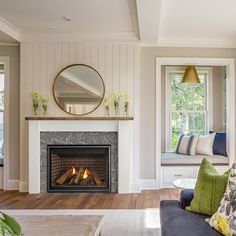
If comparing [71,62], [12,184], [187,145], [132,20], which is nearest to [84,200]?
[12,184]

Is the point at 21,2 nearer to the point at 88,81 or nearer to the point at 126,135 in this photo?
the point at 88,81

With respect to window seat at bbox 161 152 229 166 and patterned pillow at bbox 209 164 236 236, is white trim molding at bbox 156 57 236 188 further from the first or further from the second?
patterned pillow at bbox 209 164 236 236

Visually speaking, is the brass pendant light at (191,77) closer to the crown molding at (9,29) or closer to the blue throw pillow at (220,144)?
the blue throw pillow at (220,144)

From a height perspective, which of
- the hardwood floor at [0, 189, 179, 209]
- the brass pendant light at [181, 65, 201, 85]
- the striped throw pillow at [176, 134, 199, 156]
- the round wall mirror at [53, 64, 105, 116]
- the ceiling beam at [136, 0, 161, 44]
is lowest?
the hardwood floor at [0, 189, 179, 209]

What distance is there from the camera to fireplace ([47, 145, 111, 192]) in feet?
16.3

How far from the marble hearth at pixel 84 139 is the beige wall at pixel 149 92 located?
0.89 feet

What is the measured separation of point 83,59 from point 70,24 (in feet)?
2.19

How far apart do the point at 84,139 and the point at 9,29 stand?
2017 mm

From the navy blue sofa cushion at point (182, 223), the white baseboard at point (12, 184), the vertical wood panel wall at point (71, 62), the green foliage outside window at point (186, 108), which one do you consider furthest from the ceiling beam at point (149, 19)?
the white baseboard at point (12, 184)

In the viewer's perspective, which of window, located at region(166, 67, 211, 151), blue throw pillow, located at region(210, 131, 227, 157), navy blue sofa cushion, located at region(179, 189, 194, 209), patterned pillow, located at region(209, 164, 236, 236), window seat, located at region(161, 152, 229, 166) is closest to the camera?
patterned pillow, located at region(209, 164, 236, 236)

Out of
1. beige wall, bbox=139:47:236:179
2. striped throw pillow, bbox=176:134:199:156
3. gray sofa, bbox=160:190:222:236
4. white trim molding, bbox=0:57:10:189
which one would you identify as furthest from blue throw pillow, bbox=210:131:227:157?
white trim molding, bbox=0:57:10:189

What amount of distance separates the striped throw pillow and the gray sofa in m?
3.17

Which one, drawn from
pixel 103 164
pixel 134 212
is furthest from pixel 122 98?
pixel 134 212

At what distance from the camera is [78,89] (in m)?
4.99
